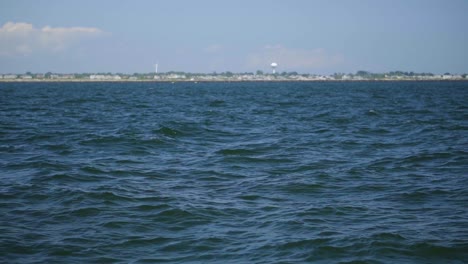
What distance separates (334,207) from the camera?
10961 millimetres

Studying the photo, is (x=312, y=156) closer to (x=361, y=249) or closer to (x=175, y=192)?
(x=175, y=192)

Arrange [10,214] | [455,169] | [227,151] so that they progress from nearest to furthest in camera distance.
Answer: [10,214] → [455,169] → [227,151]

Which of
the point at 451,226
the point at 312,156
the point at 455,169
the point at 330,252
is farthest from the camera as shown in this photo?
the point at 312,156

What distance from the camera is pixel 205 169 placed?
15703 millimetres

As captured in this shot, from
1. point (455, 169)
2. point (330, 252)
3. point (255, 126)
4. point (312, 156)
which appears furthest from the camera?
point (255, 126)

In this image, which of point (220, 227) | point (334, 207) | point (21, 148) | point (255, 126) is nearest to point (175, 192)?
point (220, 227)

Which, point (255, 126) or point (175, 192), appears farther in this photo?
point (255, 126)

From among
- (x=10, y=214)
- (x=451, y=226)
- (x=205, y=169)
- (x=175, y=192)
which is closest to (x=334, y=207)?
(x=451, y=226)

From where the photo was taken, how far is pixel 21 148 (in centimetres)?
1962

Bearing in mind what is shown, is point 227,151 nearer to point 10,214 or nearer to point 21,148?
point 21,148

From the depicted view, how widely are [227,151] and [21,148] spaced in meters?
8.05

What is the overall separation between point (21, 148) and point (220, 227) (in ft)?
42.2

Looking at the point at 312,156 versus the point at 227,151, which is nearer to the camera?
the point at 312,156

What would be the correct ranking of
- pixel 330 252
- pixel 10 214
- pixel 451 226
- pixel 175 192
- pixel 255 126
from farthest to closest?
1. pixel 255 126
2. pixel 175 192
3. pixel 10 214
4. pixel 451 226
5. pixel 330 252
